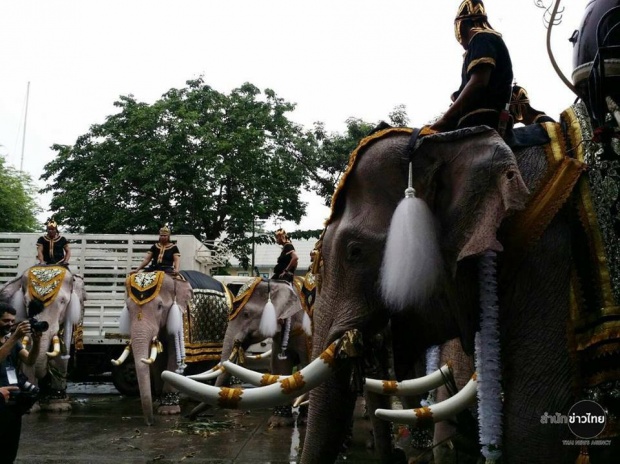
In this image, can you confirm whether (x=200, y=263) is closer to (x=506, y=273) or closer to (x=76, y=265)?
(x=76, y=265)

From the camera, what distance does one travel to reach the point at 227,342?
→ 9.39m

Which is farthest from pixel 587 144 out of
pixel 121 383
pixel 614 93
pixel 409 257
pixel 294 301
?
pixel 121 383

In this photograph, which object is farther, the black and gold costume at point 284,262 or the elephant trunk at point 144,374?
the black and gold costume at point 284,262

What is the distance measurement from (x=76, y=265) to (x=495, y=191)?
40.4 ft

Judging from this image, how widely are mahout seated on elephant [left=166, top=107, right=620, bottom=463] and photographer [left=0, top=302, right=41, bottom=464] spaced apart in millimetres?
2773

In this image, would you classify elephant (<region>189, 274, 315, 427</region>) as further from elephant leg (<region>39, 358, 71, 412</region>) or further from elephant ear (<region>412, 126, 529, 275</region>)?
elephant ear (<region>412, 126, 529, 275</region>)

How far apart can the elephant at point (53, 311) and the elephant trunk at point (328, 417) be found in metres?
7.72

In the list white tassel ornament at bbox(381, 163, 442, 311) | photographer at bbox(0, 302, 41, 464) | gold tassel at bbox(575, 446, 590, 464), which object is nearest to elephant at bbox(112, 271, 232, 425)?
photographer at bbox(0, 302, 41, 464)

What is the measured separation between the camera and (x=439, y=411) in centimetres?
316

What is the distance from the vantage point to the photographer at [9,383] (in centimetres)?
485

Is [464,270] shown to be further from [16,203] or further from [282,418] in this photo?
[16,203]

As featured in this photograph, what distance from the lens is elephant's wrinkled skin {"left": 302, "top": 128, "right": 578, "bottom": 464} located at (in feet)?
8.03

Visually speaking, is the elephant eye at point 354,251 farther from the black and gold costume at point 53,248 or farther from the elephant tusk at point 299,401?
the black and gold costume at point 53,248

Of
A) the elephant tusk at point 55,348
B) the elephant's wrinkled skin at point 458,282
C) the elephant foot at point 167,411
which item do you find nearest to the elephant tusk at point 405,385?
the elephant's wrinkled skin at point 458,282
